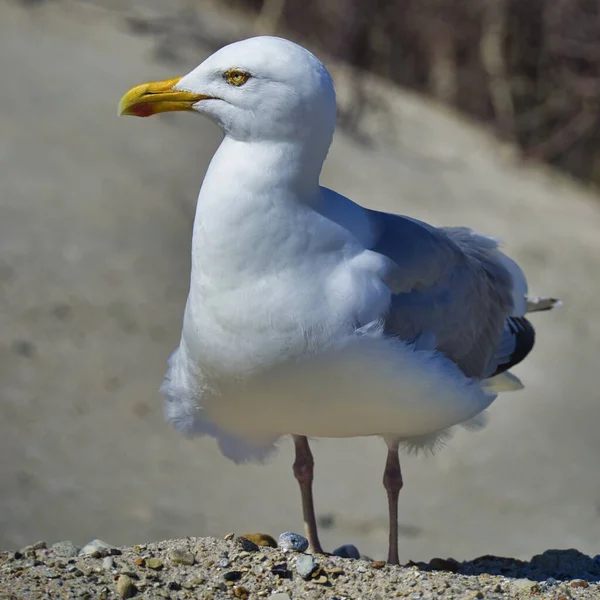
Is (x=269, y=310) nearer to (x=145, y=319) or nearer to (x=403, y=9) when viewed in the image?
(x=145, y=319)

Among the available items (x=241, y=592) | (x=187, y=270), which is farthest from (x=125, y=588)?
(x=187, y=270)

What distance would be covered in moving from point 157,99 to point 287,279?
31.1 inches

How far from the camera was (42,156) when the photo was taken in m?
9.95

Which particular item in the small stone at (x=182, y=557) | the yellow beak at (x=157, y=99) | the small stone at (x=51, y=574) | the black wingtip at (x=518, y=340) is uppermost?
the yellow beak at (x=157, y=99)

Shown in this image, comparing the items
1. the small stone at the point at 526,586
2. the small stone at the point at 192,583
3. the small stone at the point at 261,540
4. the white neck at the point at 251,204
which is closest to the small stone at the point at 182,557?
the small stone at the point at 192,583

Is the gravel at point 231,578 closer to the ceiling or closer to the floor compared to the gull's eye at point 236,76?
closer to the floor

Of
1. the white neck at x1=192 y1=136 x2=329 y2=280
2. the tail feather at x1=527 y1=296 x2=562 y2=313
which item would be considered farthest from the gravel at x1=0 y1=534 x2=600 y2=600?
the tail feather at x1=527 y1=296 x2=562 y2=313

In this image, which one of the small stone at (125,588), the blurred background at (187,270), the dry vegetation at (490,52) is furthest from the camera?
the dry vegetation at (490,52)

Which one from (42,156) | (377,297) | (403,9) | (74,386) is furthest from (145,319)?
(403,9)

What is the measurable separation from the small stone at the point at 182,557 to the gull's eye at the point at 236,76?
5.12 ft

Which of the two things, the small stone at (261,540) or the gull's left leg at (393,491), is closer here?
the small stone at (261,540)

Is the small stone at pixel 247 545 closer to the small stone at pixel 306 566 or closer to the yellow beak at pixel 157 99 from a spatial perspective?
the small stone at pixel 306 566

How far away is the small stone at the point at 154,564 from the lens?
405 centimetres

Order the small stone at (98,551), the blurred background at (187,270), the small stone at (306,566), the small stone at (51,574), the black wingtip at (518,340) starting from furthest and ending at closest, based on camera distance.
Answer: the blurred background at (187,270), the black wingtip at (518,340), the small stone at (98,551), the small stone at (306,566), the small stone at (51,574)
